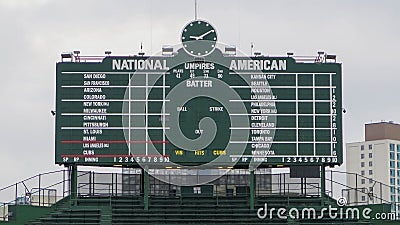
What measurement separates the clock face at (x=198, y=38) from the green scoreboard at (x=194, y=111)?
0.04m

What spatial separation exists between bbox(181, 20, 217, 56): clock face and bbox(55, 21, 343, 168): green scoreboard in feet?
0.12

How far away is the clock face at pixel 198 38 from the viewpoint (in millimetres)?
31781

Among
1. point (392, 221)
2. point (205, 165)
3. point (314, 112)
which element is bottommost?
point (392, 221)

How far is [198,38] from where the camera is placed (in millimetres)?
31781

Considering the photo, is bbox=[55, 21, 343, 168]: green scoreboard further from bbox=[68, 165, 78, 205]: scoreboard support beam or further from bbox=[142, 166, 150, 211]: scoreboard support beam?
bbox=[68, 165, 78, 205]: scoreboard support beam

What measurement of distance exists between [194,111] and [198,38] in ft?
8.56

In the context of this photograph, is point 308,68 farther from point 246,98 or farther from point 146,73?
point 146,73

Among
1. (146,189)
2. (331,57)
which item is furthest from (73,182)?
(331,57)

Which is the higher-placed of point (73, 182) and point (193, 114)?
point (193, 114)

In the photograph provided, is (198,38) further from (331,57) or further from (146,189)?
(146,189)

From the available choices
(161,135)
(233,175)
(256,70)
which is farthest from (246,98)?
(233,175)

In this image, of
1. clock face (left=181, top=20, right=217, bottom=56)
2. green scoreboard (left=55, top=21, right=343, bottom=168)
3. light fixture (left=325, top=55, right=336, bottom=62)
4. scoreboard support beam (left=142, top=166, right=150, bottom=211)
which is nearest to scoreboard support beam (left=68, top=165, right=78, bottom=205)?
green scoreboard (left=55, top=21, right=343, bottom=168)

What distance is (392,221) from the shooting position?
3272 cm

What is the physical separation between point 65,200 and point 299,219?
9.15m
